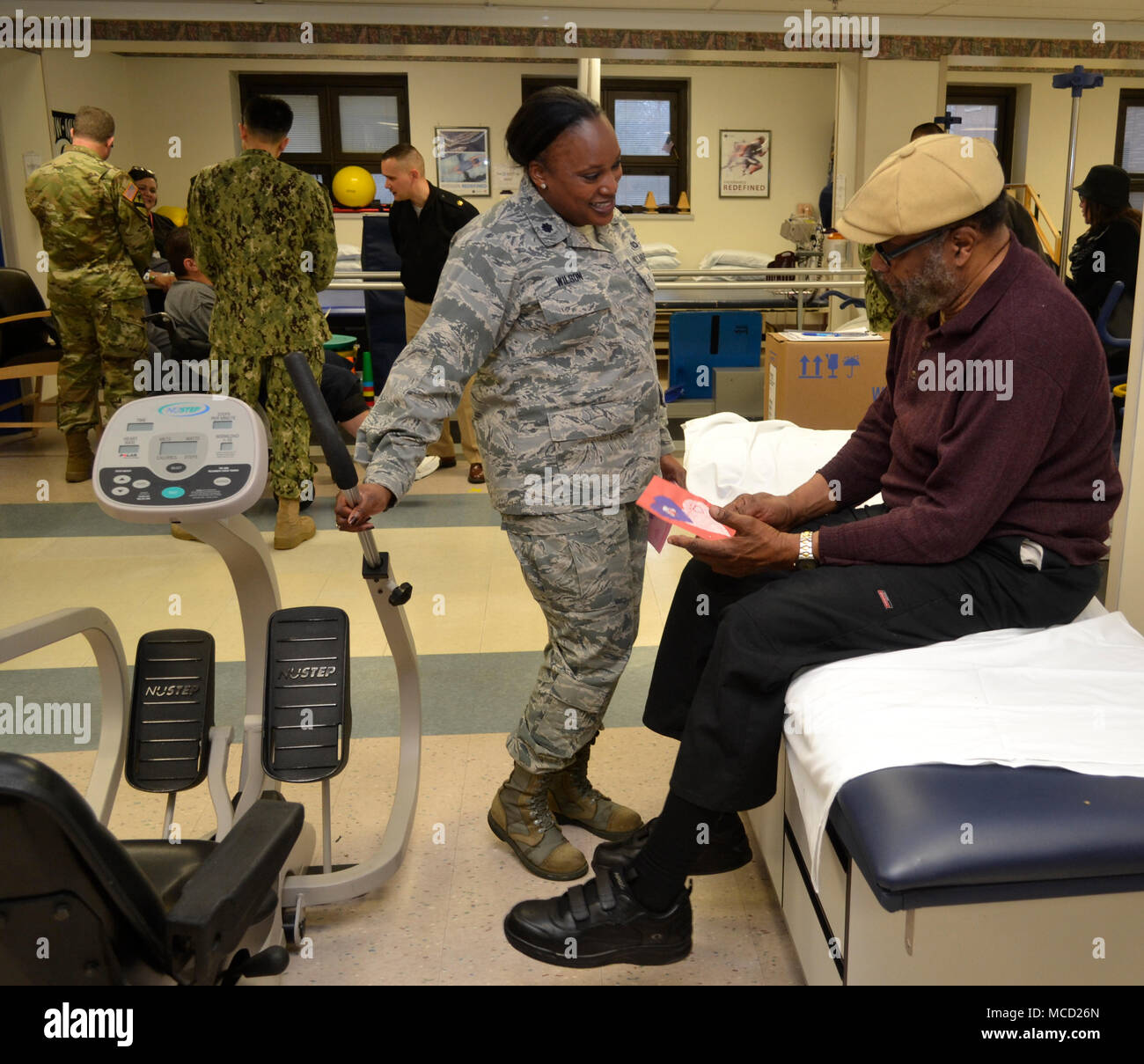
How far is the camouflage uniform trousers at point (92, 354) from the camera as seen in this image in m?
5.11

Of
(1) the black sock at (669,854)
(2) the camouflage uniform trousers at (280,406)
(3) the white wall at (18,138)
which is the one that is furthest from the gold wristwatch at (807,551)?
(3) the white wall at (18,138)

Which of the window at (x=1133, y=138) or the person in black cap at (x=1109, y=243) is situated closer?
the person in black cap at (x=1109, y=243)

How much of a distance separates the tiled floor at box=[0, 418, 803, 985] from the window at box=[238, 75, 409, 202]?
14.7ft

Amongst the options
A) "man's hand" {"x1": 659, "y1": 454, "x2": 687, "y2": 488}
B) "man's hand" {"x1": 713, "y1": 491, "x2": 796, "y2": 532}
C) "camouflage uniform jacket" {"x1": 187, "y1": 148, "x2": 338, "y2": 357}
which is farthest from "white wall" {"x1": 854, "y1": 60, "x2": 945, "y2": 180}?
"man's hand" {"x1": 713, "y1": 491, "x2": 796, "y2": 532}

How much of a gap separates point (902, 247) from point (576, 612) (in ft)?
2.78

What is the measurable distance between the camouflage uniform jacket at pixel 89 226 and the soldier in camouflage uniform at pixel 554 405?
147 inches

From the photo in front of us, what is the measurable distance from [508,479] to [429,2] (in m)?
4.46

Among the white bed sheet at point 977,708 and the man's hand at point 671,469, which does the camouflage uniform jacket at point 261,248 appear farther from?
the white bed sheet at point 977,708

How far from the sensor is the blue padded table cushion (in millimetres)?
1271

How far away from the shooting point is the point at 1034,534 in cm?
170

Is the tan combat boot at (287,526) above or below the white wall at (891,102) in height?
below

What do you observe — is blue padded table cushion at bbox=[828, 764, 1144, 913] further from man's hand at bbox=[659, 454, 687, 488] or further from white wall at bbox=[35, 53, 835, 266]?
white wall at bbox=[35, 53, 835, 266]
